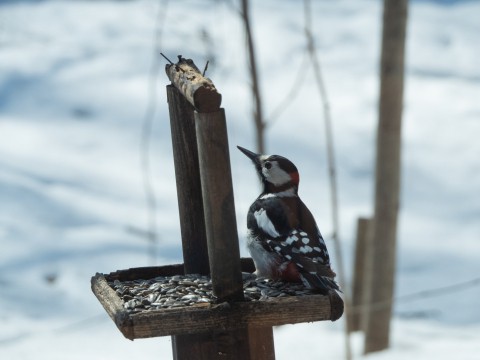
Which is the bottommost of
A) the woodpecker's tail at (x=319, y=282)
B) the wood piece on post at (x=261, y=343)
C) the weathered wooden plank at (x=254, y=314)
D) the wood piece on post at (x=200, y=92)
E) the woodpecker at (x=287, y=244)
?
the wood piece on post at (x=261, y=343)

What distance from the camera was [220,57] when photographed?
9.37 meters

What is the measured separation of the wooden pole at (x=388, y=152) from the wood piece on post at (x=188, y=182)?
2668mm

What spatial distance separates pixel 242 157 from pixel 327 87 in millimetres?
1727

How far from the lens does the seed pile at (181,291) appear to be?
265 centimetres

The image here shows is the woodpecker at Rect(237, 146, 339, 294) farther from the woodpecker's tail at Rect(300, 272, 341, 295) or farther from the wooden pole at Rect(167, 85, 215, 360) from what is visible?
the wooden pole at Rect(167, 85, 215, 360)

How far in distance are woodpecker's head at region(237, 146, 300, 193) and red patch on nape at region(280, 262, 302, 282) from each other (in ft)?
1.47

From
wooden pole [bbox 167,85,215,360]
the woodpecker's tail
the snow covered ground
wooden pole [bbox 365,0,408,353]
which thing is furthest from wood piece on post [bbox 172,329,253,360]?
the snow covered ground

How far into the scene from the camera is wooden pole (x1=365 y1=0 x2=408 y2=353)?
5.54 m

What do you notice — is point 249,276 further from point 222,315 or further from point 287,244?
point 222,315

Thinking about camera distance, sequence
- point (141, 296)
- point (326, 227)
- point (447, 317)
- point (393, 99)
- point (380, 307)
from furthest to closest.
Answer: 1. point (326, 227)
2. point (447, 317)
3. point (380, 307)
4. point (393, 99)
5. point (141, 296)

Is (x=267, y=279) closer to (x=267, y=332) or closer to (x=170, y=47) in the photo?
(x=267, y=332)

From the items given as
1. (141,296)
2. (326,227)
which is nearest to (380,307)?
(326,227)

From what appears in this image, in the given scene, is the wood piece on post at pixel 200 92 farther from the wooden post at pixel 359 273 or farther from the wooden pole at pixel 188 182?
the wooden post at pixel 359 273

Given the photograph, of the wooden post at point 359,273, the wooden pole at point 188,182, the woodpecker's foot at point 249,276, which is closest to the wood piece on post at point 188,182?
the wooden pole at point 188,182
